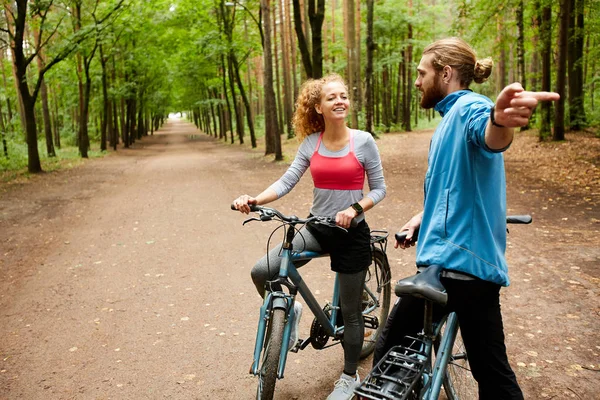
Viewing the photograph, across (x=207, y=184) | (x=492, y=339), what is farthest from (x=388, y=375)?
(x=207, y=184)

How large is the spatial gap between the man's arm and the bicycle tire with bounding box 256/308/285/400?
1.71 meters

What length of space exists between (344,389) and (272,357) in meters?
0.69

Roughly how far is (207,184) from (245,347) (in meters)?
10.4

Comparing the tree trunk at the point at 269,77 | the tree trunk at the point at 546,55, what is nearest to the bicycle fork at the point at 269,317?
the tree trunk at the point at 546,55

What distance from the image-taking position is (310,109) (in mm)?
3268

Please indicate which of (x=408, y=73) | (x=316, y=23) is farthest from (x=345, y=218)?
(x=408, y=73)

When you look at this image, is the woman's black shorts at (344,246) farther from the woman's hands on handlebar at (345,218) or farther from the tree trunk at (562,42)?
the tree trunk at (562,42)

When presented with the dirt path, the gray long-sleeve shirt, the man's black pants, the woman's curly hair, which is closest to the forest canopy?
the dirt path

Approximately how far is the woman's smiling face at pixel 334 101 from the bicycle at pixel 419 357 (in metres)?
0.97

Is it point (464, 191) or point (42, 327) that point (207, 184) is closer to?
point (42, 327)

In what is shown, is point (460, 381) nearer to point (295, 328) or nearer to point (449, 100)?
point (295, 328)

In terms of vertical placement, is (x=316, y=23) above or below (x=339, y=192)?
above

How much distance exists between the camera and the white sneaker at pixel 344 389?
3.12 m

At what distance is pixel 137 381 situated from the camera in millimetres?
3691
